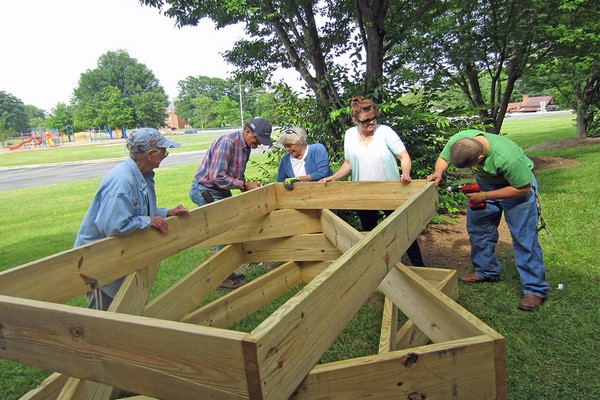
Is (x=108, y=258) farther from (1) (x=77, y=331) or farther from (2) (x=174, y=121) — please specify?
(2) (x=174, y=121)

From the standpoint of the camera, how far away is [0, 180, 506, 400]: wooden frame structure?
4.46 feet

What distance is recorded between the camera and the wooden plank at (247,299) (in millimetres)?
3641

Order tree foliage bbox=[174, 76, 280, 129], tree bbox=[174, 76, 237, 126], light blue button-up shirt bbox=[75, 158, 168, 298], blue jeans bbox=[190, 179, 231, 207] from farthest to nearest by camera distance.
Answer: tree bbox=[174, 76, 237, 126] → tree foliage bbox=[174, 76, 280, 129] → blue jeans bbox=[190, 179, 231, 207] → light blue button-up shirt bbox=[75, 158, 168, 298]

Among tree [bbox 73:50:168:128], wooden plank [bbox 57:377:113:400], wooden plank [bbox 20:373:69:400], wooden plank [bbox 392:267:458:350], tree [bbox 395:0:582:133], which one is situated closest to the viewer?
wooden plank [bbox 57:377:113:400]

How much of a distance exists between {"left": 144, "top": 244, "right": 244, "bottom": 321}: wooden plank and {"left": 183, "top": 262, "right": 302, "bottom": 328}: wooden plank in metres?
0.10

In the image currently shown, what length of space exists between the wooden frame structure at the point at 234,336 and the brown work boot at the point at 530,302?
4.48 feet

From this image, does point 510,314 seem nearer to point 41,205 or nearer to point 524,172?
point 524,172

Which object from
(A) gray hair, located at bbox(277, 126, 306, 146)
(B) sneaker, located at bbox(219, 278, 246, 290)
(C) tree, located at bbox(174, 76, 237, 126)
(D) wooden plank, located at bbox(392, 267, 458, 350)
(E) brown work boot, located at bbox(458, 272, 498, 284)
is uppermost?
(C) tree, located at bbox(174, 76, 237, 126)

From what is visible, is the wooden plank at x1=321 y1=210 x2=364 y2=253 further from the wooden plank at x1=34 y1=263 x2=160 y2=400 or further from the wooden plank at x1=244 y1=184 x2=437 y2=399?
the wooden plank at x1=34 y1=263 x2=160 y2=400

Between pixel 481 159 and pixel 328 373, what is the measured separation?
8.59ft

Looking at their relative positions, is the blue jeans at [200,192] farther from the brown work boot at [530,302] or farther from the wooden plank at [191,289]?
the brown work boot at [530,302]

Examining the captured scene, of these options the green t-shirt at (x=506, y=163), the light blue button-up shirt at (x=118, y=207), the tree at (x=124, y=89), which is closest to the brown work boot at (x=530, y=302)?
the green t-shirt at (x=506, y=163)

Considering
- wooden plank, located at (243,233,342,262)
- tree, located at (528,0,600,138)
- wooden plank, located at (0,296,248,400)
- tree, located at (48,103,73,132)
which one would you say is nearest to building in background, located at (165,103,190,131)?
tree, located at (48,103,73,132)

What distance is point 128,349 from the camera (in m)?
1.47
